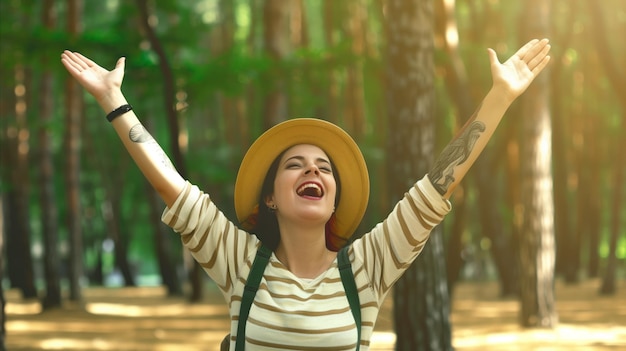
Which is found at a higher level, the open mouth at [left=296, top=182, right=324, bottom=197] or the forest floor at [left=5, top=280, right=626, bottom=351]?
the open mouth at [left=296, top=182, right=324, bottom=197]

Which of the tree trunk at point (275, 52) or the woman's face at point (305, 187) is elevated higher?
the tree trunk at point (275, 52)

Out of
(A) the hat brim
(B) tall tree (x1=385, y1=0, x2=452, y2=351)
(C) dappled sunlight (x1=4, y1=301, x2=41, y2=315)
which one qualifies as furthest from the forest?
(A) the hat brim

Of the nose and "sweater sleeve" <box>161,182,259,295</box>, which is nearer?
"sweater sleeve" <box>161,182,259,295</box>

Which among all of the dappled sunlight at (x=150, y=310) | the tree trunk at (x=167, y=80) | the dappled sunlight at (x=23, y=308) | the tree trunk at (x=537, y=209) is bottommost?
the dappled sunlight at (x=150, y=310)

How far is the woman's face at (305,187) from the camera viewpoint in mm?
3416

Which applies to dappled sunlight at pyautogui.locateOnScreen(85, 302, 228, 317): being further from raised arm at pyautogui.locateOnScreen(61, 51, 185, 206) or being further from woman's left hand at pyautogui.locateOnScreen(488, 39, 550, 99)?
woman's left hand at pyautogui.locateOnScreen(488, 39, 550, 99)

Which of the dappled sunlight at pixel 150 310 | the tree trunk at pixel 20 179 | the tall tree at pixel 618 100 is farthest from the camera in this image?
the tree trunk at pixel 20 179

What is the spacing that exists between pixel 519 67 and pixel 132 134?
1516 mm

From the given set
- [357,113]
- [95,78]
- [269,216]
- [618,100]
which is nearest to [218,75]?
[618,100]

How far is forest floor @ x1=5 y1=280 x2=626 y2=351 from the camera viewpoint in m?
13.0

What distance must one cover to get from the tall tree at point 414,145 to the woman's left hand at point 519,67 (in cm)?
509

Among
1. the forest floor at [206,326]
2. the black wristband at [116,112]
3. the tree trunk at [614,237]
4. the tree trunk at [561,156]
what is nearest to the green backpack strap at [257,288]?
the black wristband at [116,112]

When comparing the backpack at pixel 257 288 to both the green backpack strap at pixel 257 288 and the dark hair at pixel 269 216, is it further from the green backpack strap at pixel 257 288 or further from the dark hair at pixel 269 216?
the dark hair at pixel 269 216

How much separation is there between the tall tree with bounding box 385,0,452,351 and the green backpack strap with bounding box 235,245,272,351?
539 centimetres
